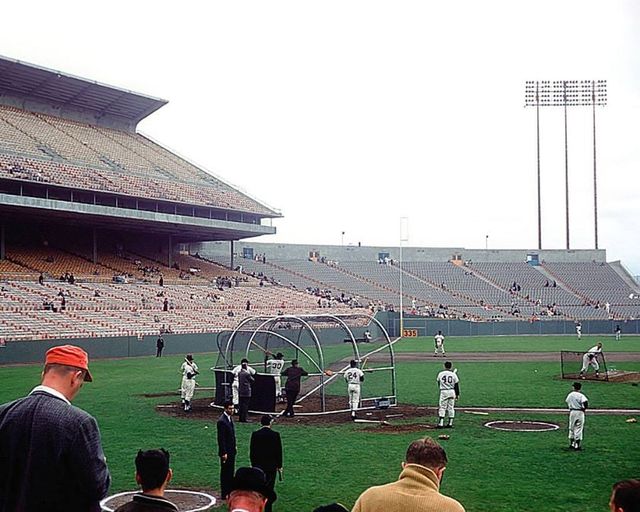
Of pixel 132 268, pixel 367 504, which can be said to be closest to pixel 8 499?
pixel 367 504

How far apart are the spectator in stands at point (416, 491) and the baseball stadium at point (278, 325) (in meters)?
7.21

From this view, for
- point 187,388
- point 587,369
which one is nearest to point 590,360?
point 587,369

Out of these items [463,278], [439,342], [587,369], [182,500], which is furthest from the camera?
[463,278]

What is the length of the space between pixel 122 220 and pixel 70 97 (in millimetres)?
16438

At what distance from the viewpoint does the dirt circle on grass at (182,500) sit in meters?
12.4

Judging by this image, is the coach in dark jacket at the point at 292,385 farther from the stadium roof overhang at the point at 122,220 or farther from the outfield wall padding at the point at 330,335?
the stadium roof overhang at the point at 122,220

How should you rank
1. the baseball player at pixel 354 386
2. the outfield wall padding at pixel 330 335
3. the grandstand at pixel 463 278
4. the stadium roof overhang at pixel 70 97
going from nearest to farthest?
the baseball player at pixel 354 386
the outfield wall padding at pixel 330 335
the stadium roof overhang at pixel 70 97
the grandstand at pixel 463 278

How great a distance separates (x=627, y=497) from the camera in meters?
4.42

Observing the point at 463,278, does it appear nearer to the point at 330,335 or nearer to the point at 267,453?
the point at 330,335

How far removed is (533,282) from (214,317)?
149 ft

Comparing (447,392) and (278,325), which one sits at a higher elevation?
(278,325)

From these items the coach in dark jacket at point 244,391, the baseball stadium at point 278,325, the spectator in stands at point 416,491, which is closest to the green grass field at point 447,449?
the baseball stadium at point 278,325

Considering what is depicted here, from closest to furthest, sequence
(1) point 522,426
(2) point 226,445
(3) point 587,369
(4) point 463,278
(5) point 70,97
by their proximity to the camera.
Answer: (2) point 226,445
(1) point 522,426
(3) point 587,369
(5) point 70,97
(4) point 463,278

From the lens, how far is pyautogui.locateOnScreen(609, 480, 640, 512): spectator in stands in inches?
173
